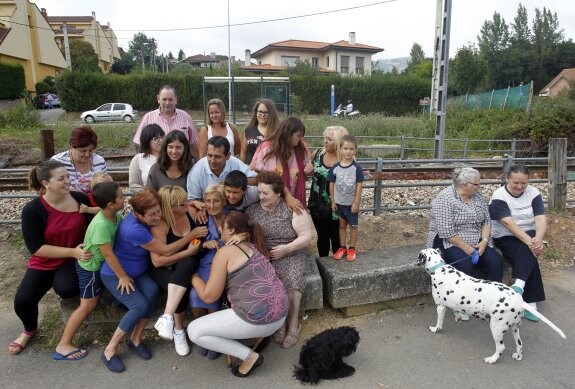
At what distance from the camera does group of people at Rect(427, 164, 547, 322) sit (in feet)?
12.0

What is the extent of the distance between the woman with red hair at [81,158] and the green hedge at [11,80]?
103 ft

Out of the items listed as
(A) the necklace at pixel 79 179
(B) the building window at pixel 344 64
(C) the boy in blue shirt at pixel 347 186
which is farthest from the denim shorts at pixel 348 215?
(B) the building window at pixel 344 64

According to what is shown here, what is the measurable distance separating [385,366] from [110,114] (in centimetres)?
2618

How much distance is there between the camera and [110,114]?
2567 centimetres

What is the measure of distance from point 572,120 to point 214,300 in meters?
14.0

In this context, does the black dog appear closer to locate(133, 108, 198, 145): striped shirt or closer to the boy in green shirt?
the boy in green shirt

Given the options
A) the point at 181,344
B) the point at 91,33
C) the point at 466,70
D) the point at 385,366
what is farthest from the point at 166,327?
the point at 91,33

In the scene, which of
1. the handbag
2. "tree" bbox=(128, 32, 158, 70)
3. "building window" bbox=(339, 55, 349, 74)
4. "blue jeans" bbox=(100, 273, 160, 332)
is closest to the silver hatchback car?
the handbag

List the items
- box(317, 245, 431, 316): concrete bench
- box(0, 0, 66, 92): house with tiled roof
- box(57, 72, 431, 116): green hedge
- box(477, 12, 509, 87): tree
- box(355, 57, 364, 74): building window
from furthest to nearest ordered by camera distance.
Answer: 1. box(477, 12, 509, 87): tree
2. box(355, 57, 364, 74): building window
3. box(0, 0, 66, 92): house with tiled roof
4. box(57, 72, 431, 116): green hedge
5. box(317, 245, 431, 316): concrete bench

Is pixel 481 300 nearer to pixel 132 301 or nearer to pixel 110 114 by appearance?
pixel 132 301

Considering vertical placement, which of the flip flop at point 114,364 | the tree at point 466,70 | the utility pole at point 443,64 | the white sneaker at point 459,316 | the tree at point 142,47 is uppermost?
the tree at point 142,47

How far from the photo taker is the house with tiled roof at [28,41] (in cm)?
3327

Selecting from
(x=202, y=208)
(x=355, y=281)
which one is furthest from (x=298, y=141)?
(x=355, y=281)

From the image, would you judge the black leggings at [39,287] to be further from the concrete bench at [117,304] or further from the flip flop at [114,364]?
the flip flop at [114,364]
